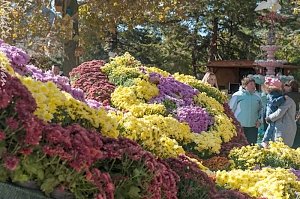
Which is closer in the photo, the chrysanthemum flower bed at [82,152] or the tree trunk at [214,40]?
the chrysanthemum flower bed at [82,152]

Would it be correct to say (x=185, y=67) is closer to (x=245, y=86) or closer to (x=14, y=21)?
(x=14, y=21)

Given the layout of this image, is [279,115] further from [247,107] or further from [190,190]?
[190,190]

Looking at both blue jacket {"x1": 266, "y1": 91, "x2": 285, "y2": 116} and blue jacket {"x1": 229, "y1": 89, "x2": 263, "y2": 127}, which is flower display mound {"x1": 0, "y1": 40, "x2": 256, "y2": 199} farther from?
blue jacket {"x1": 229, "y1": 89, "x2": 263, "y2": 127}

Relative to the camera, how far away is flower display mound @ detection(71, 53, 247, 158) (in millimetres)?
7746

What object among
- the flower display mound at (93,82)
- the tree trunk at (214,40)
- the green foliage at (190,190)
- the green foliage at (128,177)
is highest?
the tree trunk at (214,40)

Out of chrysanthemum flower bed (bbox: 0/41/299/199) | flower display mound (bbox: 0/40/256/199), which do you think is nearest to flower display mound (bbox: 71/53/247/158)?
chrysanthemum flower bed (bbox: 0/41/299/199)

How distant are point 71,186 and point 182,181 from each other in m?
1.29

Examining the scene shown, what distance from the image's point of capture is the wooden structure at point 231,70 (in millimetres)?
27672

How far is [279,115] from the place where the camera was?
9320mm

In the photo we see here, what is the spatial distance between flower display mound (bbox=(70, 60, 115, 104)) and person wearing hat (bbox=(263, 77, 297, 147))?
7.89ft

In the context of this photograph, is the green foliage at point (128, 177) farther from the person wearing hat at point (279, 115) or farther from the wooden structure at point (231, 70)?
the wooden structure at point (231, 70)

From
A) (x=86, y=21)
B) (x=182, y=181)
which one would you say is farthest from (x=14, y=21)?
(x=182, y=181)

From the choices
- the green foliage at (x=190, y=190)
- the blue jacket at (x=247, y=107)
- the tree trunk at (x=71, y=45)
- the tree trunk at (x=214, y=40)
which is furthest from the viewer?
the tree trunk at (x=214, y=40)

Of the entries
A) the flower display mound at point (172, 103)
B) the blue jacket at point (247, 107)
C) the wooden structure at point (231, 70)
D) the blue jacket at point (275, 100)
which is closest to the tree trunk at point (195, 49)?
the wooden structure at point (231, 70)
